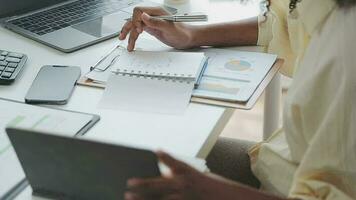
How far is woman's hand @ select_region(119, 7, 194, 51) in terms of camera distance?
1.09 m

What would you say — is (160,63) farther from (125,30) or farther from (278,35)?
(278,35)

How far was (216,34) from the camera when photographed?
3.67ft

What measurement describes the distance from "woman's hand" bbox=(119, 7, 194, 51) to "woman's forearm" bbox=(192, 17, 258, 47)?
0.8 inches

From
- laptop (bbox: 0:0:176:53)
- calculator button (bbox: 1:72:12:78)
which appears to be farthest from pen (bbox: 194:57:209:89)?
calculator button (bbox: 1:72:12:78)

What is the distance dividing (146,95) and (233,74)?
19cm

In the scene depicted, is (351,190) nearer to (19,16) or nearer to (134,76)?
(134,76)

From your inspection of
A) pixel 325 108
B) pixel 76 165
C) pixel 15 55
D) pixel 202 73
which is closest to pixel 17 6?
pixel 15 55

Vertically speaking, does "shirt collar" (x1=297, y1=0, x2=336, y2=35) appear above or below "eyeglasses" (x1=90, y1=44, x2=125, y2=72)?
A: above

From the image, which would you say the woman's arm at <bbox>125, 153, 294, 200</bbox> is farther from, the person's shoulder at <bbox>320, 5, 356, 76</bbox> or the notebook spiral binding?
the notebook spiral binding

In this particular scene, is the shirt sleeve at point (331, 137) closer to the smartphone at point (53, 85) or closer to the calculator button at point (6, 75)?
the smartphone at point (53, 85)

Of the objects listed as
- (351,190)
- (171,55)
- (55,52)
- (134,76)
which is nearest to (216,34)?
(171,55)

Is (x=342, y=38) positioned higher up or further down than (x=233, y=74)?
higher up

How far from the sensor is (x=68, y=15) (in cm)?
129

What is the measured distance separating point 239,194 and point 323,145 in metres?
0.17
